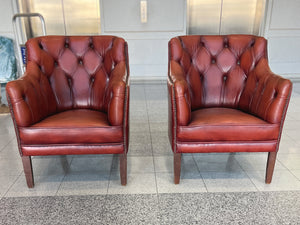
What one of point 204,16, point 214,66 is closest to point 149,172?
point 214,66

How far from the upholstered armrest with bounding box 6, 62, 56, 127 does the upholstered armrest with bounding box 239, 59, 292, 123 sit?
1.49 metres

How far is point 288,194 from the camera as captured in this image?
1.70 meters

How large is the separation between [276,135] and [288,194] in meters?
0.40

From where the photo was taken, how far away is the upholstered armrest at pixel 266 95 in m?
1.63

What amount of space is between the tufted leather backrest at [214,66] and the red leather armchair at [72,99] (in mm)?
505

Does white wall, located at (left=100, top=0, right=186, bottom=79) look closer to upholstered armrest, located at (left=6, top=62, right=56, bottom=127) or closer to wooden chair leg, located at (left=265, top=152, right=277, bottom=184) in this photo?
upholstered armrest, located at (left=6, top=62, right=56, bottom=127)

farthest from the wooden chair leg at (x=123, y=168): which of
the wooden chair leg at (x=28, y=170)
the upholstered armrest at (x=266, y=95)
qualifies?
the upholstered armrest at (x=266, y=95)

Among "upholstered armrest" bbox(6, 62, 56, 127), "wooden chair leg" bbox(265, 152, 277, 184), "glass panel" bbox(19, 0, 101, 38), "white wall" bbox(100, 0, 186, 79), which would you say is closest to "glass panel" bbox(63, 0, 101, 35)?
"glass panel" bbox(19, 0, 101, 38)

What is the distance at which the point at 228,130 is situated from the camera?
65.3 inches

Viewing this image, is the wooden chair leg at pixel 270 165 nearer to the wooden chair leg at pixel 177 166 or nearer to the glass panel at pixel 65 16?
the wooden chair leg at pixel 177 166

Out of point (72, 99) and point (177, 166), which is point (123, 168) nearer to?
point (177, 166)

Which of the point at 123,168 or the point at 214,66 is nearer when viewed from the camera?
the point at 123,168

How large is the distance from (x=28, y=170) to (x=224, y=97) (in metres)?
1.56

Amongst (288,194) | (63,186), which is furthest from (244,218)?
(63,186)
